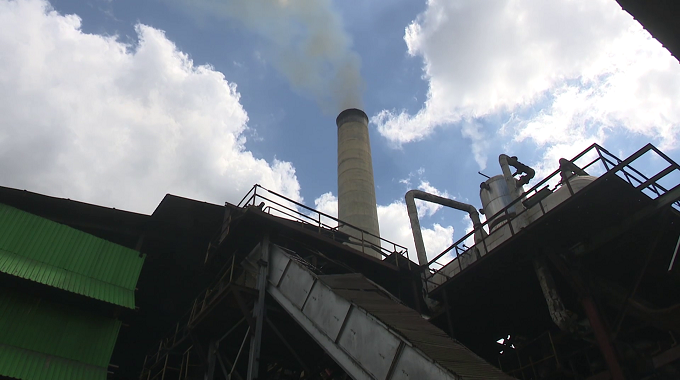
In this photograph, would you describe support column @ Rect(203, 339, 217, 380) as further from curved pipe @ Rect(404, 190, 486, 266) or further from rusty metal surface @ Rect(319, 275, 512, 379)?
curved pipe @ Rect(404, 190, 486, 266)

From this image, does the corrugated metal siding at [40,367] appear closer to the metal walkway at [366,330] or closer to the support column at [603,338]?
the metal walkway at [366,330]

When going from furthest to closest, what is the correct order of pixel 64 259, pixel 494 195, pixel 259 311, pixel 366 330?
pixel 494 195 → pixel 64 259 → pixel 259 311 → pixel 366 330

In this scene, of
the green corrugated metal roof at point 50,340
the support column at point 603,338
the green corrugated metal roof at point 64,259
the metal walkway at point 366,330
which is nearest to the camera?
the metal walkway at point 366,330

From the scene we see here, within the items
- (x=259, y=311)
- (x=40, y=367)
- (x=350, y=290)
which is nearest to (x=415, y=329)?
(x=350, y=290)

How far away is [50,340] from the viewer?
14758mm

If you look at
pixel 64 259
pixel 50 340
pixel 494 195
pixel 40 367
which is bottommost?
pixel 40 367

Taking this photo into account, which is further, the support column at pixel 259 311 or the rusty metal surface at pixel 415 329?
the support column at pixel 259 311

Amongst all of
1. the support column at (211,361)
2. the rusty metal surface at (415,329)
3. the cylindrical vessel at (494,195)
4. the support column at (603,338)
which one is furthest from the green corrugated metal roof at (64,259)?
the cylindrical vessel at (494,195)

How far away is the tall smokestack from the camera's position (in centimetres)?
2620

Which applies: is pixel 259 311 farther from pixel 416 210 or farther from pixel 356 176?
pixel 356 176

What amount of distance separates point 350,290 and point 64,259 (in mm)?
11362

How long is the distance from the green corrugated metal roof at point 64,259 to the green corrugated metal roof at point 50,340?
32.5 inches

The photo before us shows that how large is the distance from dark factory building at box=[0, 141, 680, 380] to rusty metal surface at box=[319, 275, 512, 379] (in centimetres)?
6

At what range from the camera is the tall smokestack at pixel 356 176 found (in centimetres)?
2620
